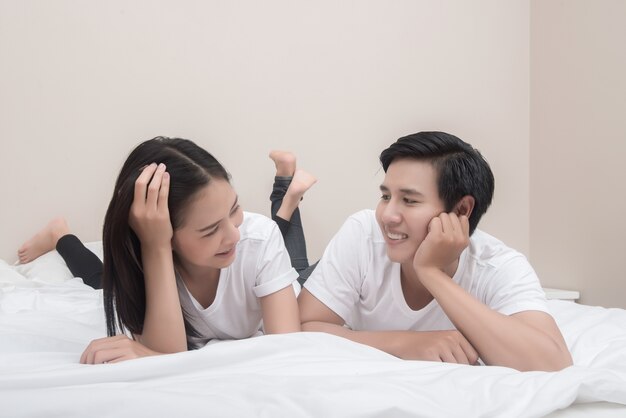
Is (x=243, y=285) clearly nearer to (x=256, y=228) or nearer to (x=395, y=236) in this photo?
(x=256, y=228)

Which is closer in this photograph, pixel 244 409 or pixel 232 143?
pixel 244 409

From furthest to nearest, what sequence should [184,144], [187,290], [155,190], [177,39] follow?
[177,39] → [187,290] → [184,144] → [155,190]

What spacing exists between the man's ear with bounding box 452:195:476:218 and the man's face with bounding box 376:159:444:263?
0.15 feet

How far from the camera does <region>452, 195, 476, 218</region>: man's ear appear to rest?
53.0 inches

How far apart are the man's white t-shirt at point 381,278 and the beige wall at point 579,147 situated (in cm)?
132

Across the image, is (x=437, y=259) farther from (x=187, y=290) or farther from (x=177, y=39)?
(x=177, y=39)

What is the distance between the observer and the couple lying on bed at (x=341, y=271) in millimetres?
1137

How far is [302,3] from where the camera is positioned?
8.30 feet

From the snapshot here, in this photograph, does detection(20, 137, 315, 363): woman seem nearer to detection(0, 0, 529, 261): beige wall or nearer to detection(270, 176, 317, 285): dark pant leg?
detection(270, 176, 317, 285): dark pant leg

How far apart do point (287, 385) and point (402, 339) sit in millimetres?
493

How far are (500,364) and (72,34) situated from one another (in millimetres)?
1782

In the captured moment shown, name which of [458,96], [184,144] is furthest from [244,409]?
[458,96]

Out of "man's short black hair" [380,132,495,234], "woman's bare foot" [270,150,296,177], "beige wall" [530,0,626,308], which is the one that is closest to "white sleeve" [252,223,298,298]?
"man's short black hair" [380,132,495,234]

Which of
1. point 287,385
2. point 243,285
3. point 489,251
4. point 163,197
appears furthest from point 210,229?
point 489,251
